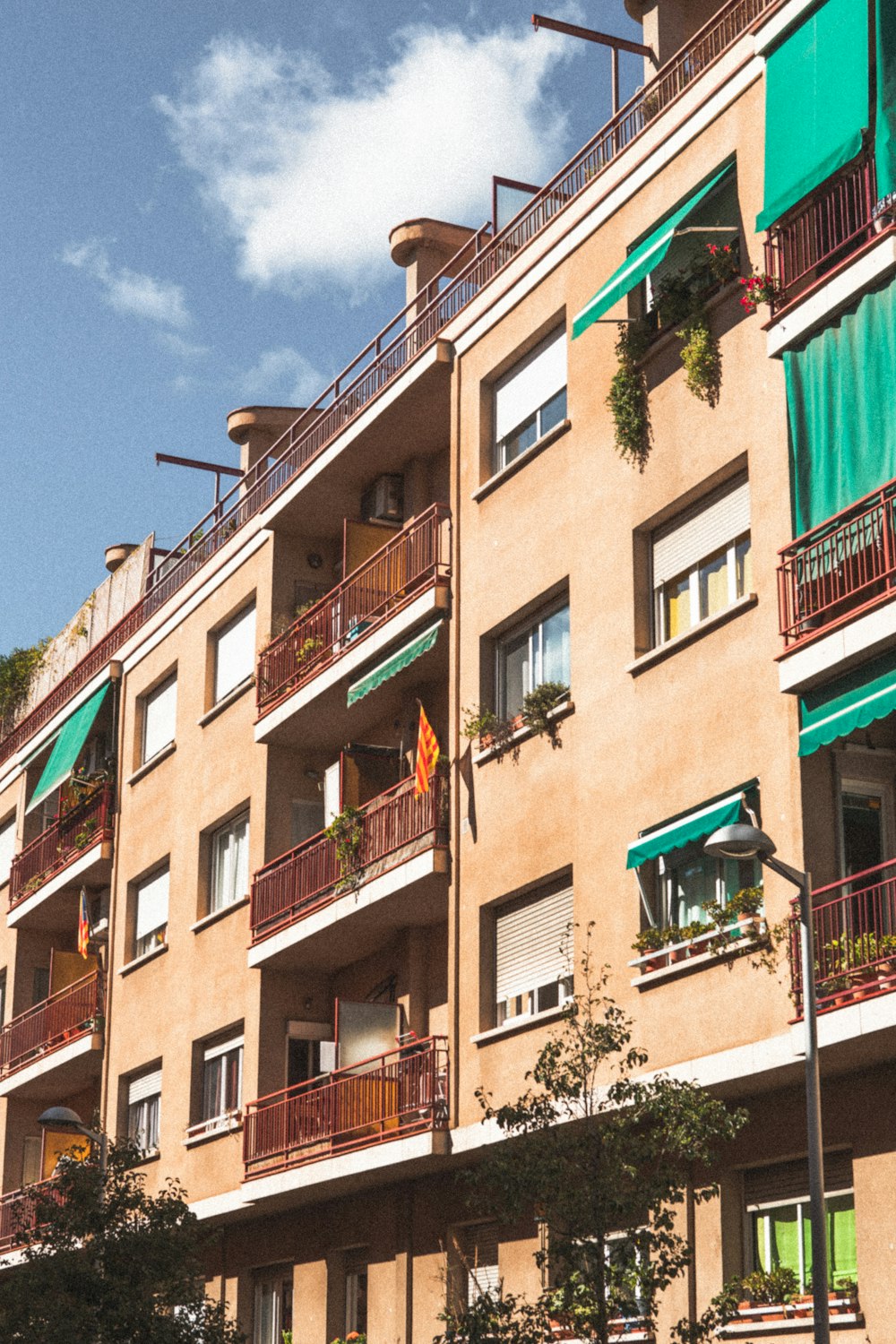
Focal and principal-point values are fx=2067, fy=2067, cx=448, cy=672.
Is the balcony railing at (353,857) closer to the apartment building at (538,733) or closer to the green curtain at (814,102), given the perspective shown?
the apartment building at (538,733)

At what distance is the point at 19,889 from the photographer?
43.5 m

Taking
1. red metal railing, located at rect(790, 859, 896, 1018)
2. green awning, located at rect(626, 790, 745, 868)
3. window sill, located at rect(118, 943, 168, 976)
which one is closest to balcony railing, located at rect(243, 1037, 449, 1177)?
green awning, located at rect(626, 790, 745, 868)

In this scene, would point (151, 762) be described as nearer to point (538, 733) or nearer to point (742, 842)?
point (538, 733)

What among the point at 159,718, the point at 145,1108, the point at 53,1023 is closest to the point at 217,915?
the point at 145,1108

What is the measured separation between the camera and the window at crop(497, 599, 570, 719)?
24062 millimetres

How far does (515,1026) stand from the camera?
23219mm

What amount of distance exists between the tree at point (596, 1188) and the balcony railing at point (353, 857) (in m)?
7.54

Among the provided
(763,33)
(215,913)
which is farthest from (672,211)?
(215,913)

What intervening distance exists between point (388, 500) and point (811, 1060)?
16.2 metres

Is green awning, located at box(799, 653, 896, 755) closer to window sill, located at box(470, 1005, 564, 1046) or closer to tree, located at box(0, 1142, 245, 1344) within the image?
window sill, located at box(470, 1005, 564, 1046)

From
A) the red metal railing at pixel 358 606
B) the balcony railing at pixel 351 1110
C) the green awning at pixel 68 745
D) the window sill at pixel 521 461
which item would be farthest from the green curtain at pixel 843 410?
the green awning at pixel 68 745

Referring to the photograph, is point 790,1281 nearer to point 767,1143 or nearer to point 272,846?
point 767,1143

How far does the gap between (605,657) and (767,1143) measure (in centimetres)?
581

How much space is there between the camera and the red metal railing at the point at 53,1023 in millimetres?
37781
